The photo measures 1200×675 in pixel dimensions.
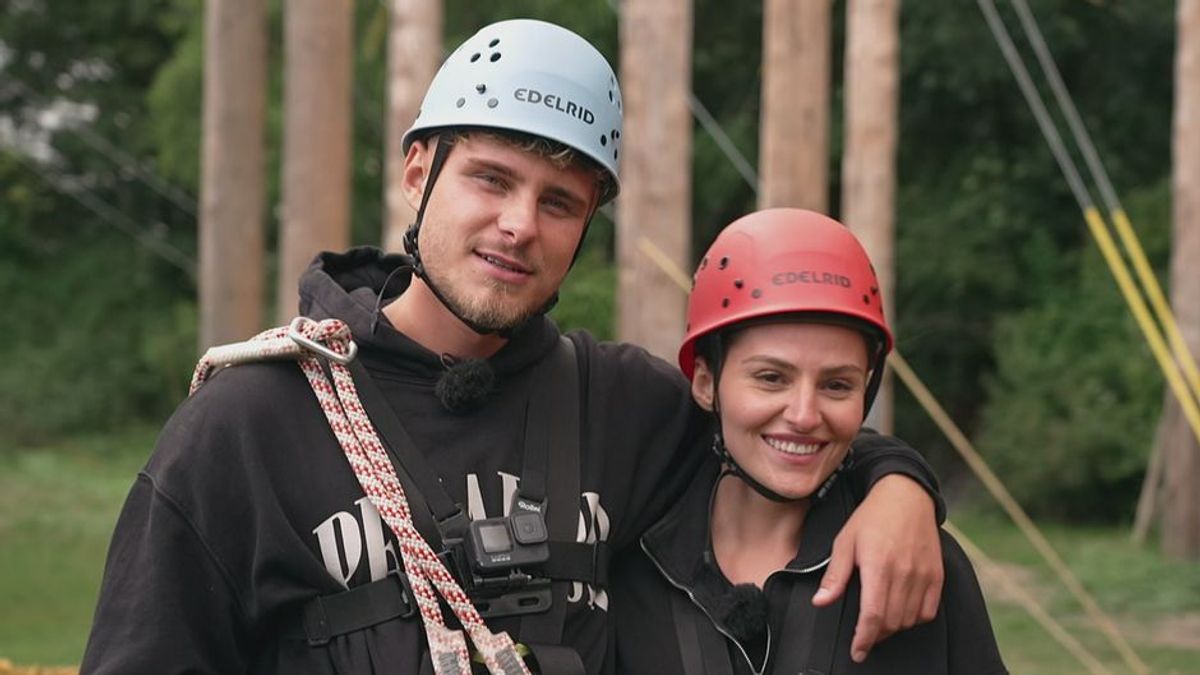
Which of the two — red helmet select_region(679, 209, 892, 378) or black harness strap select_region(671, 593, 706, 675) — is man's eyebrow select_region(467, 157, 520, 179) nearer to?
red helmet select_region(679, 209, 892, 378)

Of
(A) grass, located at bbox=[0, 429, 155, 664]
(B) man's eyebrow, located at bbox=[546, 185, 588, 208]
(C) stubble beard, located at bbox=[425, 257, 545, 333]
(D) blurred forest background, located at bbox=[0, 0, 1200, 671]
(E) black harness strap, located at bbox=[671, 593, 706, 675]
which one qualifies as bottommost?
(E) black harness strap, located at bbox=[671, 593, 706, 675]

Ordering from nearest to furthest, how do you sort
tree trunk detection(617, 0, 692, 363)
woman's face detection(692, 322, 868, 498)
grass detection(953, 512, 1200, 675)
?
woman's face detection(692, 322, 868, 498) < grass detection(953, 512, 1200, 675) < tree trunk detection(617, 0, 692, 363)

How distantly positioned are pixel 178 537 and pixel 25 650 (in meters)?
7.29

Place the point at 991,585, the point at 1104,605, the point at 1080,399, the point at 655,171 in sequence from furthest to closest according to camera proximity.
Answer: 1. the point at 1080,399
2. the point at 991,585
3. the point at 1104,605
4. the point at 655,171

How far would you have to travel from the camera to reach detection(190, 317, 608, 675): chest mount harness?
2.56m

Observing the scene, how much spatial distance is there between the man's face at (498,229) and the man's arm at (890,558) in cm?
59

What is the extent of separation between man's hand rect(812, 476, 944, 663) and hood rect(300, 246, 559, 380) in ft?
1.82

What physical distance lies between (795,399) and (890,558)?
28 cm

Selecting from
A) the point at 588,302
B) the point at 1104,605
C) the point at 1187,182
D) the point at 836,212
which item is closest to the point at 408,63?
the point at 588,302

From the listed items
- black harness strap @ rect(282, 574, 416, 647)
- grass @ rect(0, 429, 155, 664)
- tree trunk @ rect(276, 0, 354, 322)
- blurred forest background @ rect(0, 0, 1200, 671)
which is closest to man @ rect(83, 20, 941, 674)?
black harness strap @ rect(282, 574, 416, 647)

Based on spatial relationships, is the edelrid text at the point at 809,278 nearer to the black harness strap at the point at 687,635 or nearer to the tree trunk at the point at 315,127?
the black harness strap at the point at 687,635

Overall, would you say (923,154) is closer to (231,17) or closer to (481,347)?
(231,17)

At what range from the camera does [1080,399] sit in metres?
16.4

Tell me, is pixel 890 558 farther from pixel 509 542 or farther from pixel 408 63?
pixel 408 63
